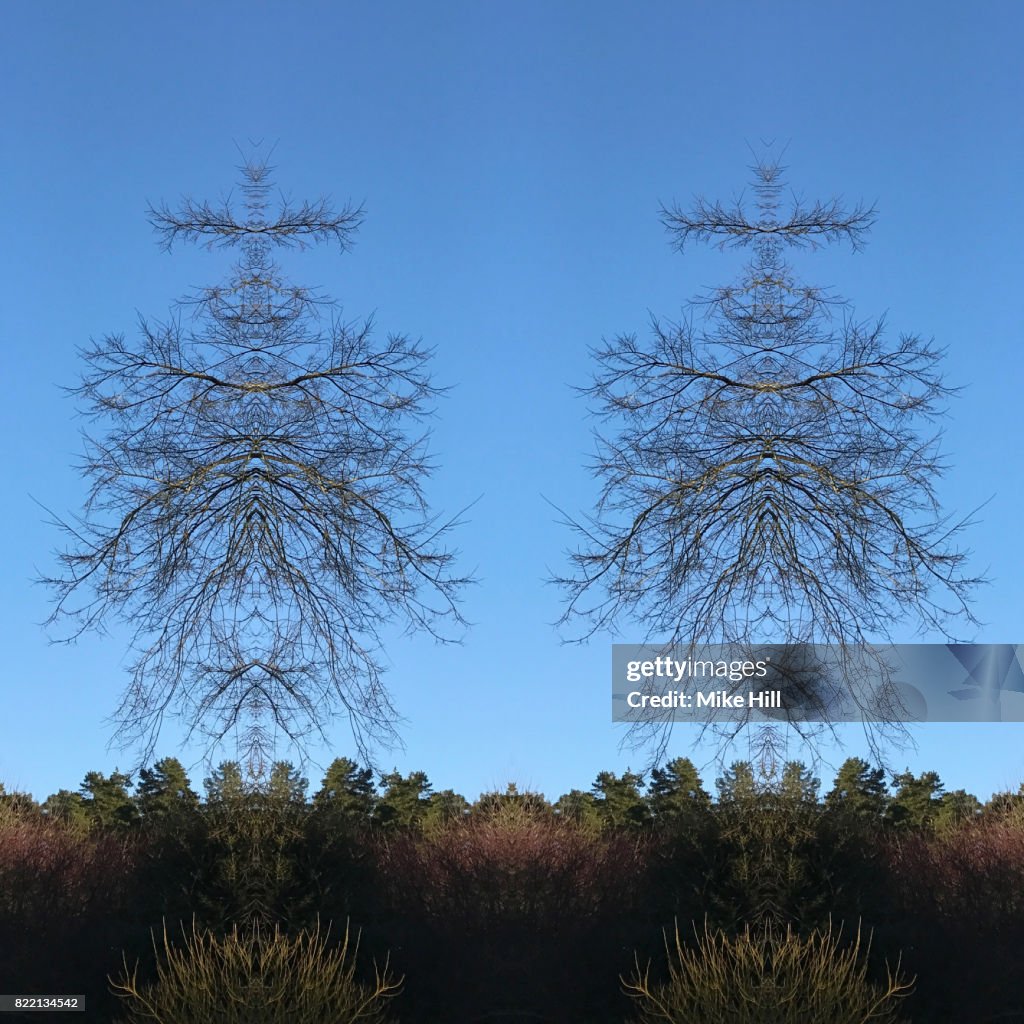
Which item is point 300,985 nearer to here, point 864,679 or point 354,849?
point 354,849

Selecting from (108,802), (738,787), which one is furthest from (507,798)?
(108,802)

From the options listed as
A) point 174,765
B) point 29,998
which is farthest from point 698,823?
point 174,765

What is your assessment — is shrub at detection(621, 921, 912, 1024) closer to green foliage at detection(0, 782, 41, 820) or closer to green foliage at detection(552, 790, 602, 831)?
green foliage at detection(552, 790, 602, 831)

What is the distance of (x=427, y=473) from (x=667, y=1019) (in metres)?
6.31

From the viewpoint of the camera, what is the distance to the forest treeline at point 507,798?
12.3 meters

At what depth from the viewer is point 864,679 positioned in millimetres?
14109

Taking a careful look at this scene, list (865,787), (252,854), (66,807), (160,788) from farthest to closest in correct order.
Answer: (66,807), (865,787), (160,788), (252,854)

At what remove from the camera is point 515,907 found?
512 inches

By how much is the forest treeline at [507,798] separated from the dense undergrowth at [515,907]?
0.10 metres

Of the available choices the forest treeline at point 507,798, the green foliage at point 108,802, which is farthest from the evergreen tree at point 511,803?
the green foliage at point 108,802

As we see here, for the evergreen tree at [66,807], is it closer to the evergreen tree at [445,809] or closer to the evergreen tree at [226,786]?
the evergreen tree at [445,809]

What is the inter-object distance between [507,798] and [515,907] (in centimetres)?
251

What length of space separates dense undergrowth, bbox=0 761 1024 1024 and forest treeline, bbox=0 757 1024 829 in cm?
10

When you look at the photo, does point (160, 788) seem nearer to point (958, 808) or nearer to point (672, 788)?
point (672, 788)
